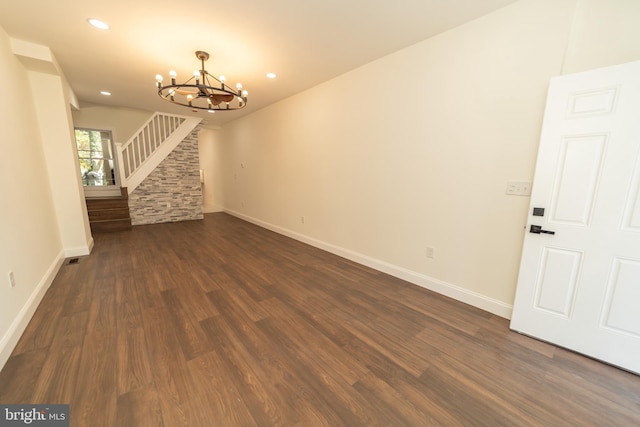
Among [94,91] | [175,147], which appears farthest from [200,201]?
[94,91]

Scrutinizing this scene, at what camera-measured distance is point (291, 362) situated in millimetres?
1702

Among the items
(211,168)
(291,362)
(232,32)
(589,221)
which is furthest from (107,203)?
(589,221)

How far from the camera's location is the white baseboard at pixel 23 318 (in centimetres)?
168

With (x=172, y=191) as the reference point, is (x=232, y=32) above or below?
above

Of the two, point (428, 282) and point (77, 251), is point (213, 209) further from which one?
point (428, 282)

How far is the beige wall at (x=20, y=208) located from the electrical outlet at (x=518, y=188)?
407cm

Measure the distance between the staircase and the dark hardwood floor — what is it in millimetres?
2627

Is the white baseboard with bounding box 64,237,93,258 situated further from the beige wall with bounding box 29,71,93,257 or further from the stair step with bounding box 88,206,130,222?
the stair step with bounding box 88,206,130,222

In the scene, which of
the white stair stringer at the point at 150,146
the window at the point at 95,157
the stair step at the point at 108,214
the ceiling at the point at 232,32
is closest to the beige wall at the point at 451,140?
the ceiling at the point at 232,32

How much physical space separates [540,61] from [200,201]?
22.9ft

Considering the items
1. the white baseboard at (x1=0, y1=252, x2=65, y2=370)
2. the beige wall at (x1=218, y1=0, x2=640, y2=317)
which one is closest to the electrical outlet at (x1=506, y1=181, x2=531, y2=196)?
the beige wall at (x1=218, y1=0, x2=640, y2=317)

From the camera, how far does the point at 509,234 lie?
2.20m

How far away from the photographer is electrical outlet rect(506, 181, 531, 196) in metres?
2.07

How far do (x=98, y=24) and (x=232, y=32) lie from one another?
4.14ft
